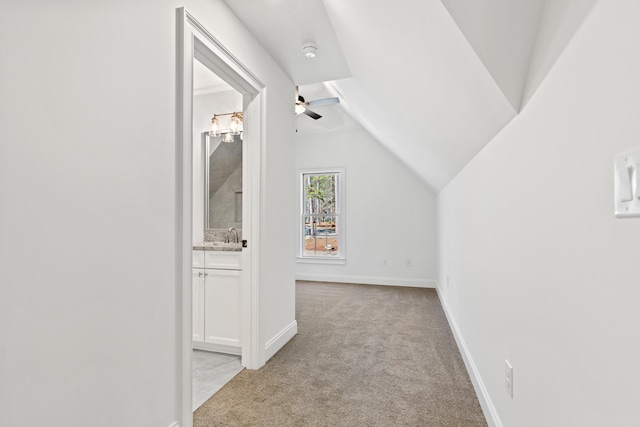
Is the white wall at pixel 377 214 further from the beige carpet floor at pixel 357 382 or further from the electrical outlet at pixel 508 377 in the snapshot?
the electrical outlet at pixel 508 377

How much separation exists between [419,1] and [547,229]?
971 mm

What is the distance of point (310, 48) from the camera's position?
237 cm

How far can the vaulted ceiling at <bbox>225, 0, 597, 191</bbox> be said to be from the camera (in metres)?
1.11


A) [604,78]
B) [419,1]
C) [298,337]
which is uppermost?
[419,1]

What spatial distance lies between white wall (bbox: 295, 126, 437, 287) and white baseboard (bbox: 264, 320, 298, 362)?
8.58 feet

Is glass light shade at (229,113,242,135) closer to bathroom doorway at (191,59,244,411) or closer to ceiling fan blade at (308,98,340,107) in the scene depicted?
bathroom doorway at (191,59,244,411)

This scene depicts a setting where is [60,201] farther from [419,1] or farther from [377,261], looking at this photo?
[377,261]

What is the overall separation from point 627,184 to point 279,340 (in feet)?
8.18

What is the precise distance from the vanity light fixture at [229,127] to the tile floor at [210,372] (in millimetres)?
2048

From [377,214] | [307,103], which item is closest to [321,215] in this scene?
[377,214]

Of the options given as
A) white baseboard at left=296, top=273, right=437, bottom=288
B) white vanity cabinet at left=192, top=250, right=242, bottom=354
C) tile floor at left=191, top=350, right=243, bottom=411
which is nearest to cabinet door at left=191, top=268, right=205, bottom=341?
white vanity cabinet at left=192, top=250, right=242, bottom=354

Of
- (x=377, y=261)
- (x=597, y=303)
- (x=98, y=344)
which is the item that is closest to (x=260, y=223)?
(x=98, y=344)

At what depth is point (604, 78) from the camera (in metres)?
0.71

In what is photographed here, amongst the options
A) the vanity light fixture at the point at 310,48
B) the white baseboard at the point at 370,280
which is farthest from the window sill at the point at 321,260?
the vanity light fixture at the point at 310,48
